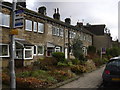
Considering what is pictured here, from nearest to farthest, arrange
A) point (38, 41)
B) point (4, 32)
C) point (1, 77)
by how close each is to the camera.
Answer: point (1, 77), point (4, 32), point (38, 41)

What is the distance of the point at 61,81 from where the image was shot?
12.5 metres

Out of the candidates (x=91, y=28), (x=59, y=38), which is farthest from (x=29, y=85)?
(x=91, y=28)

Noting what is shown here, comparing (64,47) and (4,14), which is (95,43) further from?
(4,14)

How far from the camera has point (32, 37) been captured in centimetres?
2273

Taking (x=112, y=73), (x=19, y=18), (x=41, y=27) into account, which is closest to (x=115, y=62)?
(x=112, y=73)

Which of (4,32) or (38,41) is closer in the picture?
(4,32)

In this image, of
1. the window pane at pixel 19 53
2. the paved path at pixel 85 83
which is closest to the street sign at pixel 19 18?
the paved path at pixel 85 83

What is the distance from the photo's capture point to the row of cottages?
1848 cm

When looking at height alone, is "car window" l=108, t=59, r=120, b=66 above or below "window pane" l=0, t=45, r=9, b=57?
below

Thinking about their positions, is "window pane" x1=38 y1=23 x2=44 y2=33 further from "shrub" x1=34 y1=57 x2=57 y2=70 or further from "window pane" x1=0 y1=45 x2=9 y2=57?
"window pane" x1=0 y1=45 x2=9 y2=57

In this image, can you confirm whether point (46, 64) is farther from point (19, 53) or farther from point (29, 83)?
point (29, 83)

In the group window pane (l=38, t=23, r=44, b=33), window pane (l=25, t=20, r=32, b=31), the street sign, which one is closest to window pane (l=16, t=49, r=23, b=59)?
window pane (l=25, t=20, r=32, b=31)

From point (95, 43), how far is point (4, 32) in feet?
127

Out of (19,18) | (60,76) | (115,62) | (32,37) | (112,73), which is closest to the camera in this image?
(19,18)
